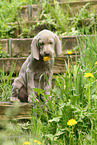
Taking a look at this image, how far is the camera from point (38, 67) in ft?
10.4

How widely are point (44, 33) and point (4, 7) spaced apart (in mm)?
4038

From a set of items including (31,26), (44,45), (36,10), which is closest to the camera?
(44,45)

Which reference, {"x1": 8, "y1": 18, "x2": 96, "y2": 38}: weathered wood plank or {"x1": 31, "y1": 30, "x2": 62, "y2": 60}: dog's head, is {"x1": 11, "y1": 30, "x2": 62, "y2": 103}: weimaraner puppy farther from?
{"x1": 8, "y1": 18, "x2": 96, "y2": 38}: weathered wood plank

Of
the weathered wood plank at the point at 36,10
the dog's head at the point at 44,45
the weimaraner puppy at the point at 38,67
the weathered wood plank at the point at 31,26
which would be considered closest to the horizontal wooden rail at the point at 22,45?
the weathered wood plank at the point at 31,26

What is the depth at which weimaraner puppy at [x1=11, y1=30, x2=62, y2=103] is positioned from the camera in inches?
116

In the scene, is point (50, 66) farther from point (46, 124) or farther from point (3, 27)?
point (3, 27)

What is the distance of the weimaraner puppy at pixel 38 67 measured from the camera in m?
2.95

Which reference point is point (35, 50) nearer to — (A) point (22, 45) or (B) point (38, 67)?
(B) point (38, 67)

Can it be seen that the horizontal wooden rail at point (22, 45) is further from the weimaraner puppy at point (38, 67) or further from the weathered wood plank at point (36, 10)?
the weimaraner puppy at point (38, 67)

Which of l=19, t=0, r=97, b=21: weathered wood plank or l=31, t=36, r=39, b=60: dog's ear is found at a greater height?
l=19, t=0, r=97, b=21: weathered wood plank

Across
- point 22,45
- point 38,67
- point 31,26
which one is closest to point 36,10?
point 31,26

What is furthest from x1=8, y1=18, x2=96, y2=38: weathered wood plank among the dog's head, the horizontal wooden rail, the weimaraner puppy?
the dog's head

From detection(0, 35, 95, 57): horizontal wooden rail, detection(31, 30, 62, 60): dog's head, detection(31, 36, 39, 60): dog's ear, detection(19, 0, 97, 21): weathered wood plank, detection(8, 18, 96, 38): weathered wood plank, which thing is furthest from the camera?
detection(19, 0, 97, 21): weathered wood plank

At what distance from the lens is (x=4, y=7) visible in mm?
6625
